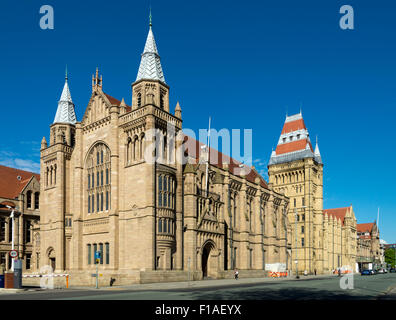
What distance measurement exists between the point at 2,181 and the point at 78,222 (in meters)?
20.2

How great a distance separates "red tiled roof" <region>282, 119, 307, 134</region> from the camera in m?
93.4

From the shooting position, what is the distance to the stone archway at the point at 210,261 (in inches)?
1989

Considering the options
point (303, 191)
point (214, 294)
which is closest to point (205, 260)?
point (214, 294)

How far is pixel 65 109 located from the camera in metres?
57.0

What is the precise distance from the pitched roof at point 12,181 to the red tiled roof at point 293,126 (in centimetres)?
5399

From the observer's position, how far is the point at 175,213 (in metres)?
45.8

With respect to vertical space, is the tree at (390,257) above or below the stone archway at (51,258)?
below

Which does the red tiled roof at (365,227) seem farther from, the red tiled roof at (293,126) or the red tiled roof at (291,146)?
the red tiled roof at (291,146)

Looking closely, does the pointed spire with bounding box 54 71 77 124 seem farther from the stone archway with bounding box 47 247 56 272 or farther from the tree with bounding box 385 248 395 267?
the tree with bounding box 385 248 395 267

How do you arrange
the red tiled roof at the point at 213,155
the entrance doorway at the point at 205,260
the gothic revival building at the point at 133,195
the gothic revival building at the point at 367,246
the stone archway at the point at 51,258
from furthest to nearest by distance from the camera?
the gothic revival building at the point at 367,246 < the red tiled roof at the point at 213,155 < the stone archway at the point at 51,258 < the entrance doorway at the point at 205,260 < the gothic revival building at the point at 133,195

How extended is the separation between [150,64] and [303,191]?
157 ft

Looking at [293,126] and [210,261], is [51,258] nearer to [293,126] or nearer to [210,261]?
[210,261]

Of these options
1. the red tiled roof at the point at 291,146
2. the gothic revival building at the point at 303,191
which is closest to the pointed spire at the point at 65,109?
the gothic revival building at the point at 303,191
